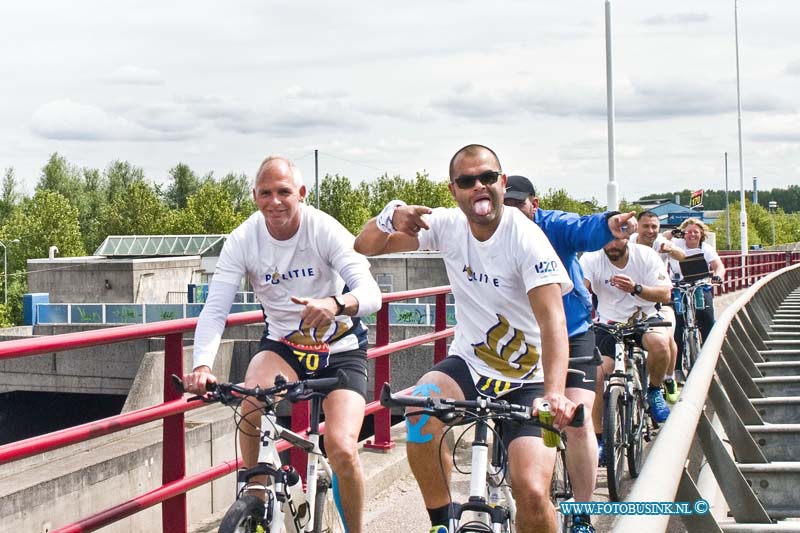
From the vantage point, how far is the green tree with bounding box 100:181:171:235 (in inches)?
3629

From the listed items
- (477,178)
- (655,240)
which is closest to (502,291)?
(477,178)

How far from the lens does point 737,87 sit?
4572cm

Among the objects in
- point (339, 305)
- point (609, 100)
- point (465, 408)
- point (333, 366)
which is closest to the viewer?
point (465, 408)

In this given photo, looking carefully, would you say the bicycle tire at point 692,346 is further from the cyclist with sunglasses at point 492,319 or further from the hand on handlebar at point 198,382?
the hand on handlebar at point 198,382

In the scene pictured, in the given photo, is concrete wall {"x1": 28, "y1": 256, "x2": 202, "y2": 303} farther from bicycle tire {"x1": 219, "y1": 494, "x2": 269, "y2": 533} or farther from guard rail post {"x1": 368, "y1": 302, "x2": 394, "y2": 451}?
bicycle tire {"x1": 219, "y1": 494, "x2": 269, "y2": 533}

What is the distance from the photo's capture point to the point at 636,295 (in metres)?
7.54

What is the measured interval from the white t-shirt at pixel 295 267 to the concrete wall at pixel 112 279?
48.7 m

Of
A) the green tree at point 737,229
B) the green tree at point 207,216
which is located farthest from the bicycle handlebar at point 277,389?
the green tree at point 737,229

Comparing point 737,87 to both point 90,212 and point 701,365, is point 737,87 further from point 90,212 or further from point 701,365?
point 90,212

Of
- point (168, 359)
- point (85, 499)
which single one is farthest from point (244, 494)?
point (85, 499)

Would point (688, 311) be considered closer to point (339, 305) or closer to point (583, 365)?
point (583, 365)

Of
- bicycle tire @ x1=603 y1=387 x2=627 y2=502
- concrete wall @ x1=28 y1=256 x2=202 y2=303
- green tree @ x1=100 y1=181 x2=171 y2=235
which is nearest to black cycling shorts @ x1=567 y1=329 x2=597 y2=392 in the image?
bicycle tire @ x1=603 y1=387 x2=627 y2=502

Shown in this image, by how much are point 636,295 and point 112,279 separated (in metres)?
48.0

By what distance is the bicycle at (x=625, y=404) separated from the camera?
666cm
